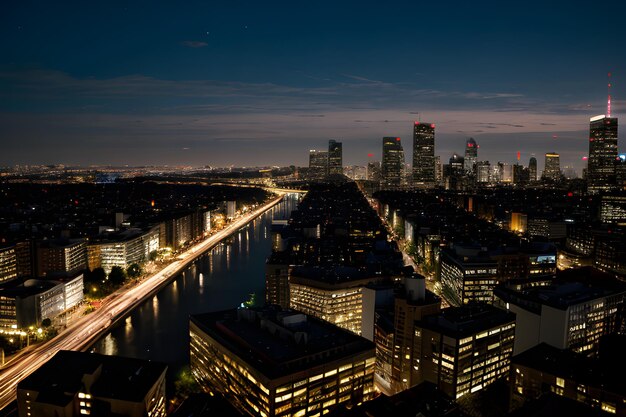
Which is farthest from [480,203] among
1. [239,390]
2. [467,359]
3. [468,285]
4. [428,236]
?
[239,390]

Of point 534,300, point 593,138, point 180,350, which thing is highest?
point 593,138

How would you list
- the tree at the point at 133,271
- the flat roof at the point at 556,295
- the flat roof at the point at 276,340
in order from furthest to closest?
the tree at the point at 133,271, the flat roof at the point at 556,295, the flat roof at the point at 276,340

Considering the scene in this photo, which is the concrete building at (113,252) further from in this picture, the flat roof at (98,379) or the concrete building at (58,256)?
the flat roof at (98,379)

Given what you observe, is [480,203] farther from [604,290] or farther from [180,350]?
[180,350]

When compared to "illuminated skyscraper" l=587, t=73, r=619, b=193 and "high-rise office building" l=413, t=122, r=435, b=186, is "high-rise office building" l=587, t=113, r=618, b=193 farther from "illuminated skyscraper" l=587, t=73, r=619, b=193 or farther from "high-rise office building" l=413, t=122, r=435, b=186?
"high-rise office building" l=413, t=122, r=435, b=186

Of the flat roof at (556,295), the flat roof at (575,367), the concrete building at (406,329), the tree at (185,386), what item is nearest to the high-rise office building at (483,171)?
the flat roof at (556,295)
